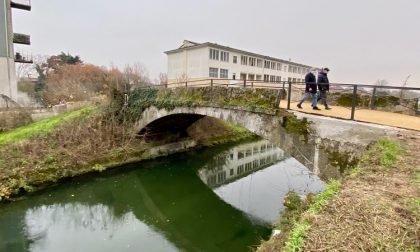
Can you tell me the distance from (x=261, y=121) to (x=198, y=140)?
11972 millimetres

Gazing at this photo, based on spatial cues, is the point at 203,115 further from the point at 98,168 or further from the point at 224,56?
the point at 224,56

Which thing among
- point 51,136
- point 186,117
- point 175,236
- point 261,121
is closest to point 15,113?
point 51,136

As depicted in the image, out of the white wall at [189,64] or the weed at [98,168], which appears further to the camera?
the white wall at [189,64]

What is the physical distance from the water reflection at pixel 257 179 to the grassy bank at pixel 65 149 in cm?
456

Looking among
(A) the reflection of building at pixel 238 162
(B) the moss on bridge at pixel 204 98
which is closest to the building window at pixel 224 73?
(A) the reflection of building at pixel 238 162

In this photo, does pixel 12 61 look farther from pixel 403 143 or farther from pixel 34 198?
pixel 403 143

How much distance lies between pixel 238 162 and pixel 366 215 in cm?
1443

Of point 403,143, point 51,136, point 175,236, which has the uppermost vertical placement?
point 403,143

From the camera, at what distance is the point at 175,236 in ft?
29.1

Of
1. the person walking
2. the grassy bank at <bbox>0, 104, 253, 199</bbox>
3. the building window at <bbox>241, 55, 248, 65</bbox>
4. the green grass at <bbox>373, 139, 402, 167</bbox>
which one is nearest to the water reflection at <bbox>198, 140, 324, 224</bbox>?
the person walking

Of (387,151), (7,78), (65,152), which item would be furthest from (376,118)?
(7,78)

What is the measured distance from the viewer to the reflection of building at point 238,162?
49.1 feet

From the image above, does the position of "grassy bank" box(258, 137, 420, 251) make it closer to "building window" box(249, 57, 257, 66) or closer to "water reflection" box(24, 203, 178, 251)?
"water reflection" box(24, 203, 178, 251)

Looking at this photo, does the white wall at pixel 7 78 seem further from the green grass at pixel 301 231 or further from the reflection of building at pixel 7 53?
the green grass at pixel 301 231
